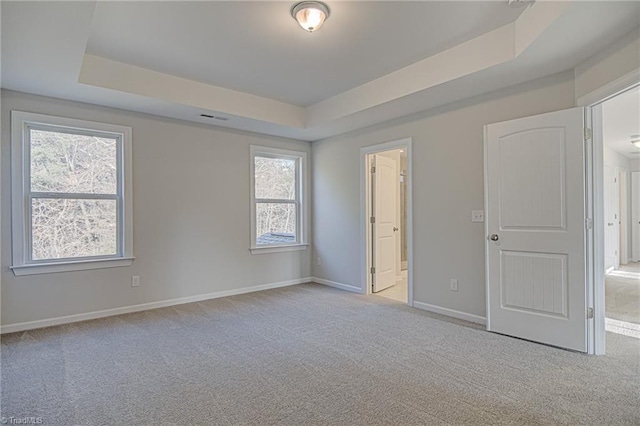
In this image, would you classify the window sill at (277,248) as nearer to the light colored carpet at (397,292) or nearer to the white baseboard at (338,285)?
the white baseboard at (338,285)

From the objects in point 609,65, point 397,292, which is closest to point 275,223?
→ point 397,292

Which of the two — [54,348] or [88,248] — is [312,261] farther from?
[54,348]

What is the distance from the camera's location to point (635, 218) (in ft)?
26.6

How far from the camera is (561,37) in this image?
2.44 m

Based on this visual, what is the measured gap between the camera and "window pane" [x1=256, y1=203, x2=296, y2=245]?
5.40 m

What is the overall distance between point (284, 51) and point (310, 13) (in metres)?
0.76

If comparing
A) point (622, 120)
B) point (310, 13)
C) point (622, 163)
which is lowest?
point (622, 163)

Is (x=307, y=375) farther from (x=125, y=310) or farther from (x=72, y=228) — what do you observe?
(x=72, y=228)

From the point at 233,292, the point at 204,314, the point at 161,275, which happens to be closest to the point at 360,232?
the point at 233,292

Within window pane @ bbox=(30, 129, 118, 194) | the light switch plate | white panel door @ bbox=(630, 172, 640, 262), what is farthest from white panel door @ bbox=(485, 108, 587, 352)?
white panel door @ bbox=(630, 172, 640, 262)

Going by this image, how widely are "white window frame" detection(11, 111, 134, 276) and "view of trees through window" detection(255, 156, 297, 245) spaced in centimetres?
184

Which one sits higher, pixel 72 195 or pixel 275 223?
pixel 72 195

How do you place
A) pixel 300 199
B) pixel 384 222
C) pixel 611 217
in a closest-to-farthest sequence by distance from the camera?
1. pixel 384 222
2. pixel 300 199
3. pixel 611 217

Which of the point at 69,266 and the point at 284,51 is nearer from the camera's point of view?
the point at 284,51
